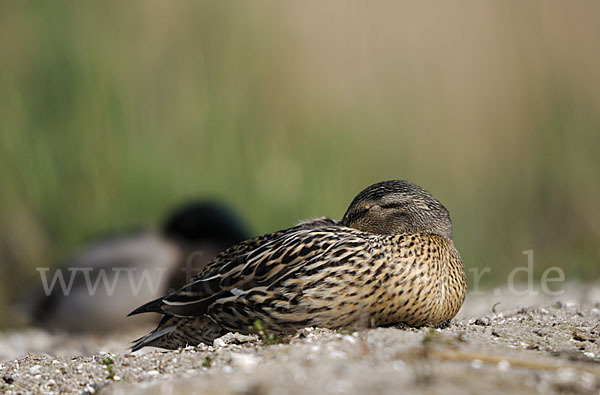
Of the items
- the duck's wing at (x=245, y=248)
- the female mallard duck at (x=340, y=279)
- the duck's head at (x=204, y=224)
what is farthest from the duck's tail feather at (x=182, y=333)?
the duck's head at (x=204, y=224)

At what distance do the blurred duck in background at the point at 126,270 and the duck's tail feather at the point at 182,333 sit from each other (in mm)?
3549

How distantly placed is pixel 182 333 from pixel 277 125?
4.58 m

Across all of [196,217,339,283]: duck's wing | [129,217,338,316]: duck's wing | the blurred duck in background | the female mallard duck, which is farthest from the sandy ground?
the blurred duck in background

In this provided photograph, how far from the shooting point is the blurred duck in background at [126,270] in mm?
8234

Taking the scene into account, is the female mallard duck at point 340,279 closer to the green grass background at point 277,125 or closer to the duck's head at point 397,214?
the duck's head at point 397,214

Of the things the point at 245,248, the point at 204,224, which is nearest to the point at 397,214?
the point at 245,248

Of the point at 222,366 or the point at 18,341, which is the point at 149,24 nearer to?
the point at 18,341

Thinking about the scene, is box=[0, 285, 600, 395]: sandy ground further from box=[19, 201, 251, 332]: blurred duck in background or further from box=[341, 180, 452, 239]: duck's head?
box=[19, 201, 251, 332]: blurred duck in background

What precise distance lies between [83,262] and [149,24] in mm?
2804

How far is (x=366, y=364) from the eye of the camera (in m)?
2.87

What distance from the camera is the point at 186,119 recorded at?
336 inches

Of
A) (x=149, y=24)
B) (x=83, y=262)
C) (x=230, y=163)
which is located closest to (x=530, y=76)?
(x=230, y=163)

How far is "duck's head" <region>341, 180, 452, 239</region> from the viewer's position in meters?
4.39

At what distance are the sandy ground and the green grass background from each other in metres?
4.24
